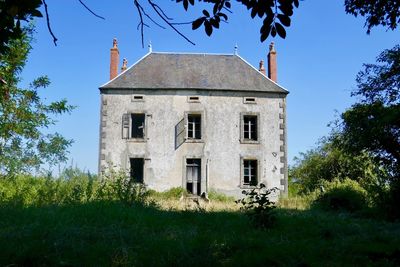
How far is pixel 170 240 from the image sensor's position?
17.0 feet

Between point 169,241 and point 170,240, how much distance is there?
0.26ft

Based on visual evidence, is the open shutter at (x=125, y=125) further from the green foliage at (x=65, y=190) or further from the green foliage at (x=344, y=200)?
the green foliage at (x=344, y=200)

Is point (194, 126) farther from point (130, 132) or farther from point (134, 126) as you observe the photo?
point (130, 132)

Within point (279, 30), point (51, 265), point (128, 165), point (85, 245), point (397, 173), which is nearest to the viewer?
point (279, 30)

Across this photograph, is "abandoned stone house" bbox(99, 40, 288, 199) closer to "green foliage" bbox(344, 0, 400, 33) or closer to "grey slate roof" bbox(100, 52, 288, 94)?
"grey slate roof" bbox(100, 52, 288, 94)

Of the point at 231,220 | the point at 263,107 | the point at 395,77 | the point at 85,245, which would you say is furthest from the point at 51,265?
the point at 263,107

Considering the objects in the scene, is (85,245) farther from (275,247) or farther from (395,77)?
(395,77)

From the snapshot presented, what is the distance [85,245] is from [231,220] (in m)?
3.12

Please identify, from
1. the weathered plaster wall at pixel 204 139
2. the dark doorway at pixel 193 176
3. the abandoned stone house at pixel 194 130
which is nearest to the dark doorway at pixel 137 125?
the abandoned stone house at pixel 194 130

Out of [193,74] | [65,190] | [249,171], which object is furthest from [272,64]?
[65,190]

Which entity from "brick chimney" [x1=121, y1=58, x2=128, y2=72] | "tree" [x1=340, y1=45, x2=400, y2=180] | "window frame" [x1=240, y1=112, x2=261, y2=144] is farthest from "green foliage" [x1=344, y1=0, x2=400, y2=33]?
"brick chimney" [x1=121, y1=58, x2=128, y2=72]

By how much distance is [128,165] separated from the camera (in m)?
20.0

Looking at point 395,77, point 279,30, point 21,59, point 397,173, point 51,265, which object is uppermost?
point 21,59

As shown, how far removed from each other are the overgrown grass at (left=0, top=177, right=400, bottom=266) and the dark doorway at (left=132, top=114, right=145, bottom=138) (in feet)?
43.9
